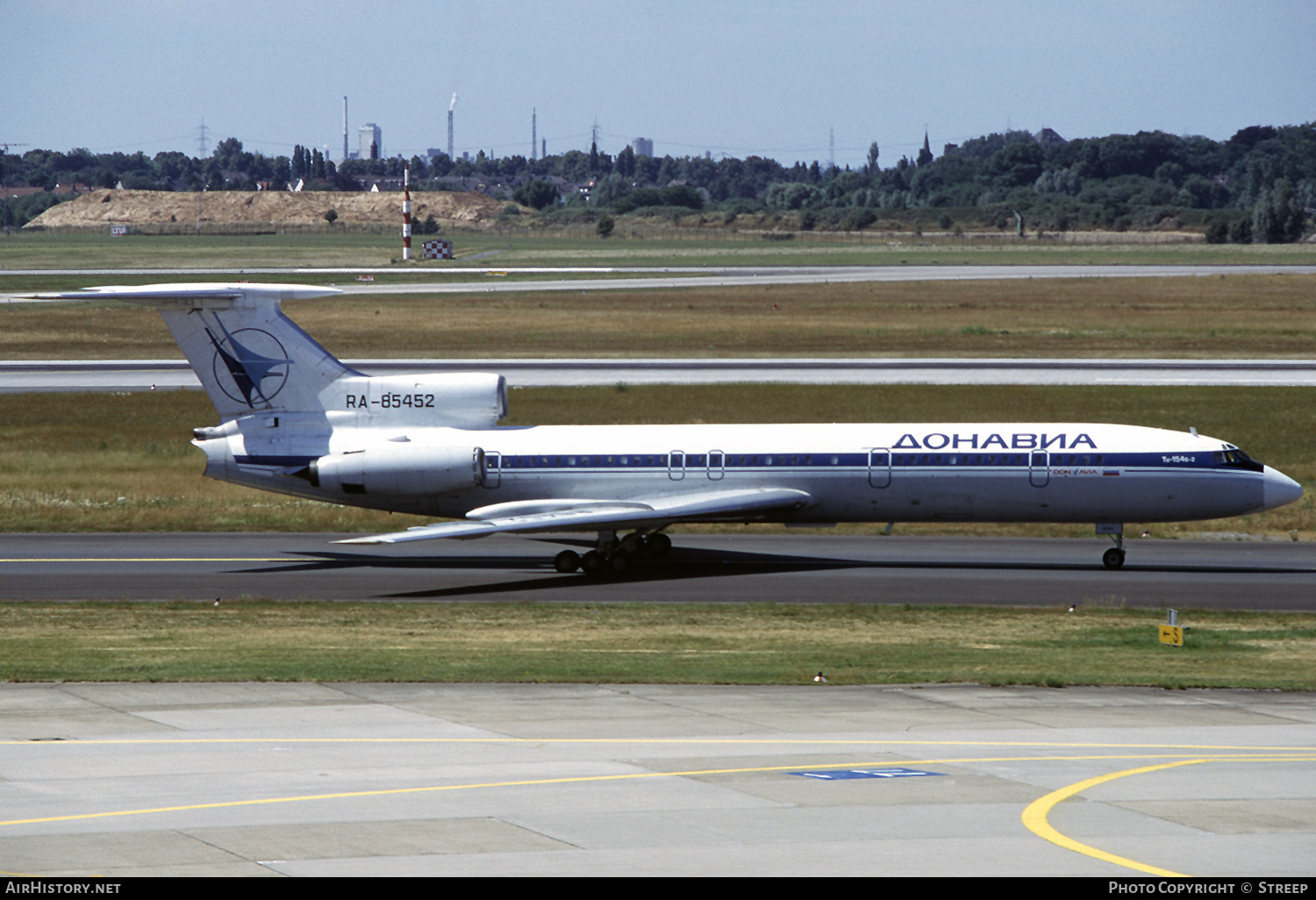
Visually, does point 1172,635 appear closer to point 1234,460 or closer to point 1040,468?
point 1040,468

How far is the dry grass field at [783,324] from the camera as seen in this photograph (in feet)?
268

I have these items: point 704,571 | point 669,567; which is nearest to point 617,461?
point 669,567

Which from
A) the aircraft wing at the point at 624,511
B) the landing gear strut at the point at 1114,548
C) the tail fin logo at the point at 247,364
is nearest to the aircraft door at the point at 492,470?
the aircraft wing at the point at 624,511

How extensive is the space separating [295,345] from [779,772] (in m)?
23.7

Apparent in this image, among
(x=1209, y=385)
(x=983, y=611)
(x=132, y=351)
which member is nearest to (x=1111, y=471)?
(x=983, y=611)

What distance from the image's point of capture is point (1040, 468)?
36.0 metres

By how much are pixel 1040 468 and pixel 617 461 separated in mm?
10177

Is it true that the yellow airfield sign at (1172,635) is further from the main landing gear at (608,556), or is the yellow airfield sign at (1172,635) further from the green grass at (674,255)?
the green grass at (674,255)

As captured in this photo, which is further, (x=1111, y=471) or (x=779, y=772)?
(x=1111, y=471)

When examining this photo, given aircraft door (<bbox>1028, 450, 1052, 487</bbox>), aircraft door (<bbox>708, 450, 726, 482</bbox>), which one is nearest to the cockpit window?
aircraft door (<bbox>1028, 450, 1052, 487</bbox>)

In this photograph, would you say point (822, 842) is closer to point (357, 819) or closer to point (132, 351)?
point (357, 819)

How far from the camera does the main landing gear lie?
36844 mm

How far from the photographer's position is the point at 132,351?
84.0 m

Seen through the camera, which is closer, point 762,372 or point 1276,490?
point 1276,490
